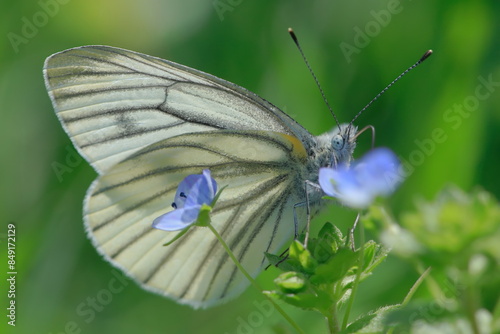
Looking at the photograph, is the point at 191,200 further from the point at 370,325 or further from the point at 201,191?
the point at 370,325

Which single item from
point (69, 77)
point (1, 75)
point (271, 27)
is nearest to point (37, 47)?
point (1, 75)

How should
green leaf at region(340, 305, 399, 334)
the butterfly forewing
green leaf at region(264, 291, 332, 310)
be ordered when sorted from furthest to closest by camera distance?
the butterfly forewing
green leaf at region(264, 291, 332, 310)
green leaf at region(340, 305, 399, 334)

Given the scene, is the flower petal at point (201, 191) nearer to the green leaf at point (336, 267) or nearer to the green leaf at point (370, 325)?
the green leaf at point (336, 267)

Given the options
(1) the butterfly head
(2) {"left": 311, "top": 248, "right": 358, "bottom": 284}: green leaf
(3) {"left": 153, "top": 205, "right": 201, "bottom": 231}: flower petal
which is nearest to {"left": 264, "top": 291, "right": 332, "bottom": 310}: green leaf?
(2) {"left": 311, "top": 248, "right": 358, "bottom": 284}: green leaf

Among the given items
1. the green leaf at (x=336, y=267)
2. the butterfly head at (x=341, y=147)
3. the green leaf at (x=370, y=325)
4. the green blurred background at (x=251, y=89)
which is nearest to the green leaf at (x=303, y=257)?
the green leaf at (x=336, y=267)

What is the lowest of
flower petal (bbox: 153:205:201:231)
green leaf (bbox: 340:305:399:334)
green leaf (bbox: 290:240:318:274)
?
green leaf (bbox: 340:305:399:334)

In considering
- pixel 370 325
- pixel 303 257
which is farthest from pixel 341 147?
pixel 370 325

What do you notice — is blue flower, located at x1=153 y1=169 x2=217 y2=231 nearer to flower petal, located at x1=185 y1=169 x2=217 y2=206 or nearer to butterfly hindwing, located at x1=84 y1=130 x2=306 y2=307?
flower petal, located at x1=185 y1=169 x2=217 y2=206
